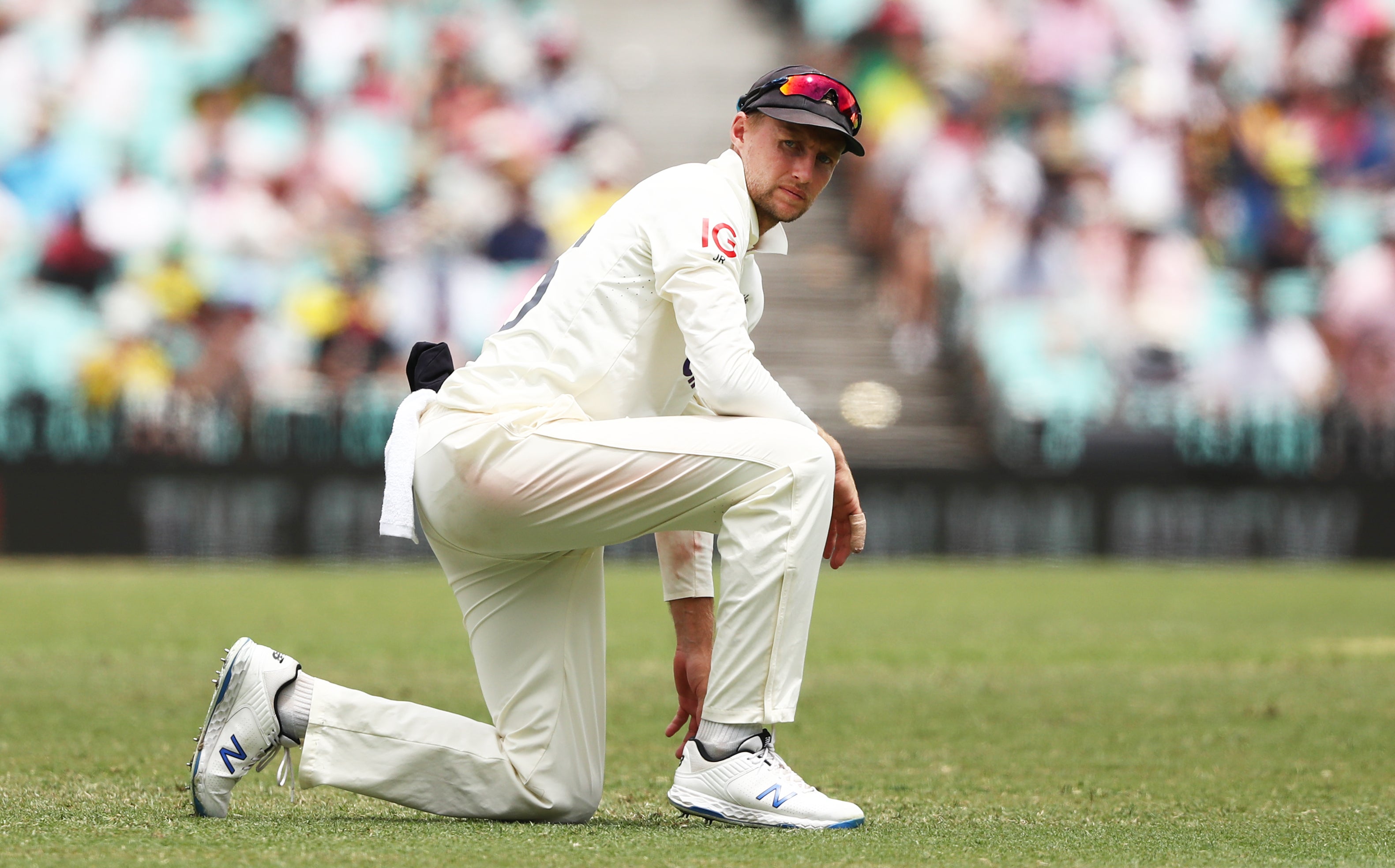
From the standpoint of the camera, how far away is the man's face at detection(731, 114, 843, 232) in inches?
152

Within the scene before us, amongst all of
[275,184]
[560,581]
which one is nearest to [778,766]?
[560,581]

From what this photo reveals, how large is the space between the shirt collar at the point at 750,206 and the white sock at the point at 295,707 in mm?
1380

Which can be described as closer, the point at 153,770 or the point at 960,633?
the point at 153,770

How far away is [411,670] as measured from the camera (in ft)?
24.6

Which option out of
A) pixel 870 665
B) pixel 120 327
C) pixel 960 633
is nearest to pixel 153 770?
pixel 870 665

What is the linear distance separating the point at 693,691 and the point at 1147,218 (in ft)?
48.0

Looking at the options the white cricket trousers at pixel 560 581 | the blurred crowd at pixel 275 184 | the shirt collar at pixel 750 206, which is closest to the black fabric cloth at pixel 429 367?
the white cricket trousers at pixel 560 581

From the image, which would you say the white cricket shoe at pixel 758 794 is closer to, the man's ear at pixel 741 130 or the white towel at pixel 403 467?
the white towel at pixel 403 467

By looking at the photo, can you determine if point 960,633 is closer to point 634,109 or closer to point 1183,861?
point 1183,861

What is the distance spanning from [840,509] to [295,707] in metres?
1.27

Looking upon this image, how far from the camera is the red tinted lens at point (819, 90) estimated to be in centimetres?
380

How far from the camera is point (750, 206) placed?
3883 millimetres

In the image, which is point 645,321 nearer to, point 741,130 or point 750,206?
point 750,206

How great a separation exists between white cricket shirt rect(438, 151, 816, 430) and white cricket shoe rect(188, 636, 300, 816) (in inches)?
27.7
